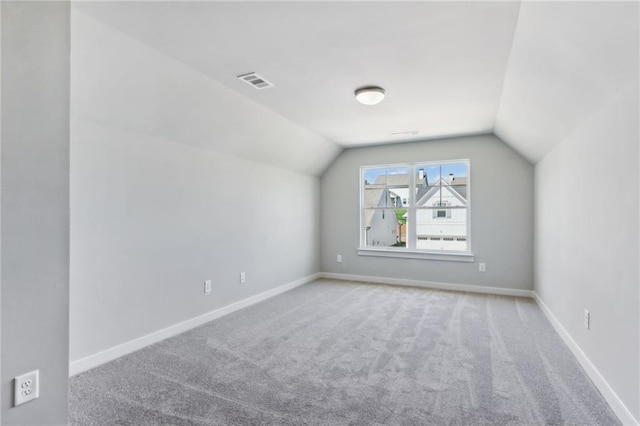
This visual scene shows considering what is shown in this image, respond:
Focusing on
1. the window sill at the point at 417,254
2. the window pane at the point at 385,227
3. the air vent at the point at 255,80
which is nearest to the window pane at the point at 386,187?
the window pane at the point at 385,227

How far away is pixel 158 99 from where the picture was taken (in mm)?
2707

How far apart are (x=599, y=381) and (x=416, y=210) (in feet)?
11.3

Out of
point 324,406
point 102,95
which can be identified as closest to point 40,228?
point 102,95

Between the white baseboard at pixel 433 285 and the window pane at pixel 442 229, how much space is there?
1.82ft

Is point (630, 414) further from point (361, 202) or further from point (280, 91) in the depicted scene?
point (361, 202)

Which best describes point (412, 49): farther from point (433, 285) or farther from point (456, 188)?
point (433, 285)

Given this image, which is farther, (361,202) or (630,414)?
(361,202)

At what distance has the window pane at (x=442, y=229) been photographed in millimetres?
5145

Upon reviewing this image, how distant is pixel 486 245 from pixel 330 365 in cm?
339

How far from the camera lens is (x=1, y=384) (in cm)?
135

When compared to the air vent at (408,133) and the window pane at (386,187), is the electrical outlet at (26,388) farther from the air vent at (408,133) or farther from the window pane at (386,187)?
the window pane at (386,187)

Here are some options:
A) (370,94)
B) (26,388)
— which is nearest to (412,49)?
(370,94)

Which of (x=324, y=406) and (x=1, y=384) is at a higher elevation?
(x=1, y=384)

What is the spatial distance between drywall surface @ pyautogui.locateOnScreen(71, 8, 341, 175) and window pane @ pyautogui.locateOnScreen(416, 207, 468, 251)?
2.60m
